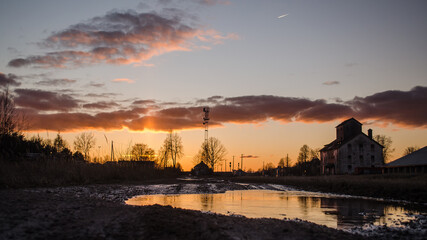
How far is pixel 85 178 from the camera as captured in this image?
27.9 meters

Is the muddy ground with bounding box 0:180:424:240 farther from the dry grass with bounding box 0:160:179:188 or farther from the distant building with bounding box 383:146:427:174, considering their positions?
the distant building with bounding box 383:146:427:174

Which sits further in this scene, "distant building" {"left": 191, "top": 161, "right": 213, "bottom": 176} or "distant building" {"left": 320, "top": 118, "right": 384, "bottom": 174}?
"distant building" {"left": 191, "top": 161, "right": 213, "bottom": 176}

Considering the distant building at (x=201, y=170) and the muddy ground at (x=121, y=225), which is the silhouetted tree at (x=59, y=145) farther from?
the distant building at (x=201, y=170)

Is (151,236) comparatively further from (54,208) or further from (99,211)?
(54,208)

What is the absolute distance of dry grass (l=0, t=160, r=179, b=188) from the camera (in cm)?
2017

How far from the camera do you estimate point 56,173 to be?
25078 mm

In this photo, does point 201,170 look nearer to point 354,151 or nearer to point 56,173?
point 354,151

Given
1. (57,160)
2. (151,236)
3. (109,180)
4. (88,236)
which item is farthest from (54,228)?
(109,180)

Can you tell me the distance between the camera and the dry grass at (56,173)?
2017 centimetres

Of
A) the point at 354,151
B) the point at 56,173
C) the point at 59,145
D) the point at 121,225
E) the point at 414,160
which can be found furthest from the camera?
the point at 354,151

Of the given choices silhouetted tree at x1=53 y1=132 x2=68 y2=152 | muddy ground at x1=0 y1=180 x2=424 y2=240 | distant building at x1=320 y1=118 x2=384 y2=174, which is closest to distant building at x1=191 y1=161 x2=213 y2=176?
distant building at x1=320 y1=118 x2=384 y2=174

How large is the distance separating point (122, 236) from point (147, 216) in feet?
4.64

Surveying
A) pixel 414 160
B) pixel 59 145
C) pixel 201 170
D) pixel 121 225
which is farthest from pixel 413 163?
pixel 201 170

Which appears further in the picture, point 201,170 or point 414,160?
point 201,170
